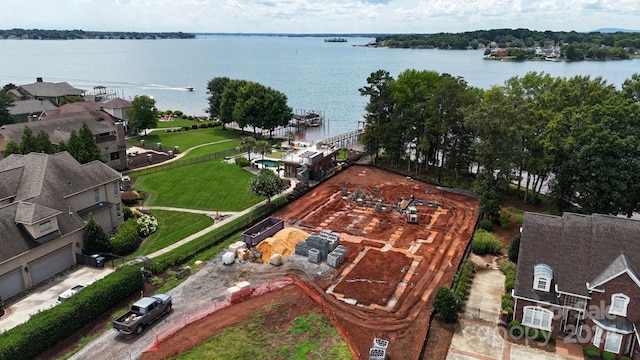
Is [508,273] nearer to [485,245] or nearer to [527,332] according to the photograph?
[485,245]

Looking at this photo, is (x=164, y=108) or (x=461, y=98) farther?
(x=164, y=108)

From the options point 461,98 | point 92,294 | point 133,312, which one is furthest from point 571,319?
point 461,98

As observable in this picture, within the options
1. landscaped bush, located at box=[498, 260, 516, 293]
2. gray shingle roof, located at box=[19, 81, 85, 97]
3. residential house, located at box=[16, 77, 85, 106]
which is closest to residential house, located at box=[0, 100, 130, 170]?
residential house, located at box=[16, 77, 85, 106]

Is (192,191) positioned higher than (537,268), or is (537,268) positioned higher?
(537,268)

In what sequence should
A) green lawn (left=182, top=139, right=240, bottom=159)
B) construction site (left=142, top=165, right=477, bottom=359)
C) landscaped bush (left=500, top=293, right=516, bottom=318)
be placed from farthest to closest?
green lawn (left=182, top=139, right=240, bottom=159)
landscaped bush (left=500, top=293, right=516, bottom=318)
construction site (left=142, top=165, right=477, bottom=359)

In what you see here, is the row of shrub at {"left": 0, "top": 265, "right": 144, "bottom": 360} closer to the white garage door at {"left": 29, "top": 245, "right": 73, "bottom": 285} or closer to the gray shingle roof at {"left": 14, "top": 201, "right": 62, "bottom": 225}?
the white garage door at {"left": 29, "top": 245, "right": 73, "bottom": 285}

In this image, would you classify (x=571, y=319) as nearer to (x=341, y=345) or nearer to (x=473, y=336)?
(x=473, y=336)

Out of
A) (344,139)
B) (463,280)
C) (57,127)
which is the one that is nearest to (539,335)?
(463,280)
